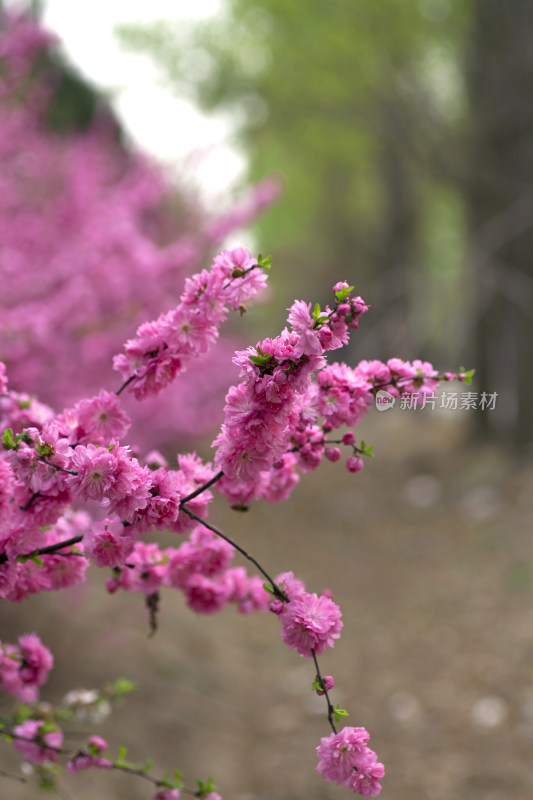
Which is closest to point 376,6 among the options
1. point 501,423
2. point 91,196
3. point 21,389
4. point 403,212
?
point 91,196

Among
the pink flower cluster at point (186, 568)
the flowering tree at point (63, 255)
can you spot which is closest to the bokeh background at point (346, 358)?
the flowering tree at point (63, 255)

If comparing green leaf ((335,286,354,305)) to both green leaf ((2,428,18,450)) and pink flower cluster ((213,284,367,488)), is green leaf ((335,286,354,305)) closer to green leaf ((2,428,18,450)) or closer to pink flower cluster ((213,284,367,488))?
pink flower cluster ((213,284,367,488))

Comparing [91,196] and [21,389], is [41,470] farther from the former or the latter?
[91,196]

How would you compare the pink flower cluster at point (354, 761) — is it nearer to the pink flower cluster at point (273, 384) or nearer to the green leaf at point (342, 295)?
the pink flower cluster at point (273, 384)

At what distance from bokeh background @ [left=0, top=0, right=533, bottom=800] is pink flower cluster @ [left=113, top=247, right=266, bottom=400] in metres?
1.31

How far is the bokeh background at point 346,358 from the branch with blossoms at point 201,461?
1275mm

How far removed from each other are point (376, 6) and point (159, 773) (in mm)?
6038

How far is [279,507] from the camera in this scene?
26.5ft

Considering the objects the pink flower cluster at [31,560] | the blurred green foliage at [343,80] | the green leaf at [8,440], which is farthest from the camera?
the blurred green foliage at [343,80]

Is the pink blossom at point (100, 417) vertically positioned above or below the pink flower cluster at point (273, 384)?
above

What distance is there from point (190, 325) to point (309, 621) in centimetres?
53

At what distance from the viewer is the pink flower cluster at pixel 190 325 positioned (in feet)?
3.80

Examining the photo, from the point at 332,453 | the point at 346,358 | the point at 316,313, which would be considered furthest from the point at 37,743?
the point at 346,358

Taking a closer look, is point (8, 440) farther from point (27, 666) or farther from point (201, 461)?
point (27, 666)
